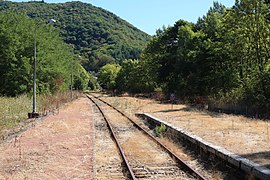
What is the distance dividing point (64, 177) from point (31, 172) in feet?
3.44

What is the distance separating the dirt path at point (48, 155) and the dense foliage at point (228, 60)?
14.6 metres

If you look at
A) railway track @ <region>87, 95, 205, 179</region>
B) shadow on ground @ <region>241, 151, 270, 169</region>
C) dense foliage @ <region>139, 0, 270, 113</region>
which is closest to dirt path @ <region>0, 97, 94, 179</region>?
railway track @ <region>87, 95, 205, 179</region>

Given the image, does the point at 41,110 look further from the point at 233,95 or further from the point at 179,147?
the point at 179,147

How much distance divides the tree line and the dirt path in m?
14.7

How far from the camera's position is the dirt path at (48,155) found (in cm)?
853

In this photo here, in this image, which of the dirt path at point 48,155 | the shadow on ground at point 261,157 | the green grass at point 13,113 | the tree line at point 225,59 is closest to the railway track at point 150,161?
the dirt path at point 48,155

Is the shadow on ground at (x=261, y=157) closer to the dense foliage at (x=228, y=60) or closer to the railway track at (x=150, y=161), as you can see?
the railway track at (x=150, y=161)

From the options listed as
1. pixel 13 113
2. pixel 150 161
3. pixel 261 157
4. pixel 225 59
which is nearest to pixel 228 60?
pixel 225 59

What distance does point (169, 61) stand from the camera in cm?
4462

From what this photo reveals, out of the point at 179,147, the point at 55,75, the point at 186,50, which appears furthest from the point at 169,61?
the point at 179,147

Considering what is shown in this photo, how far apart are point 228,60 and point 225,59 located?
342 mm

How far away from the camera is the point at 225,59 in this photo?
3372 centimetres

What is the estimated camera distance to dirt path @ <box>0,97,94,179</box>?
8.53m

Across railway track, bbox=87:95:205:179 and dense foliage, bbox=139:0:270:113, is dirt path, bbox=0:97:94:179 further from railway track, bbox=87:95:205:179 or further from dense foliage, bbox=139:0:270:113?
dense foliage, bbox=139:0:270:113
